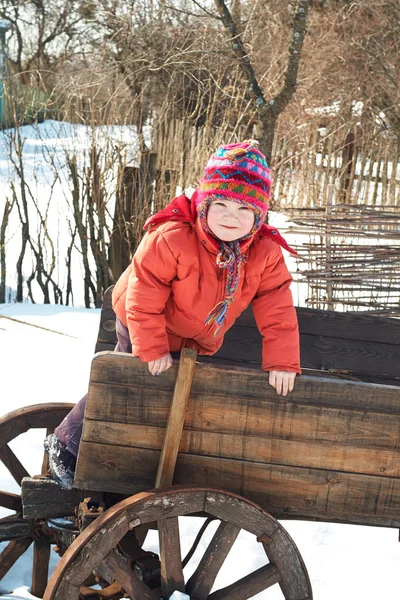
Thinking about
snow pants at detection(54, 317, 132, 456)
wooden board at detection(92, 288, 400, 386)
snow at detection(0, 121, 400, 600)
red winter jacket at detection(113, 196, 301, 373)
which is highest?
red winter jacket at detection(113, 196, 301, 373)

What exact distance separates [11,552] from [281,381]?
1303 millimetres

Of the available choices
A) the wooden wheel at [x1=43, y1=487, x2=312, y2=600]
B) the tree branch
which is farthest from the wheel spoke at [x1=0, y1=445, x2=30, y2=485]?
the tree branch

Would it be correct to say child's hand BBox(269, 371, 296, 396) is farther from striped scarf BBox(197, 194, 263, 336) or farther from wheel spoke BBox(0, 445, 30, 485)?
wheel spoke BBox(0, 445, 30, 485)

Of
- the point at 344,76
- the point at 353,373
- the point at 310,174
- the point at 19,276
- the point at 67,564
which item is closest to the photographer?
the point at 67,564

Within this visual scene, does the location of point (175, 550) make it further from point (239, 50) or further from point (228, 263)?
point (239, 50)

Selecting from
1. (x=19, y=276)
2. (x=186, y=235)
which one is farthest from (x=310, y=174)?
(x=186, y=235)

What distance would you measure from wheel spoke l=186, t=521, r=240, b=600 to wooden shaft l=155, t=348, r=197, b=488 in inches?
9.0

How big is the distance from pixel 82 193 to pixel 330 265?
222 cm

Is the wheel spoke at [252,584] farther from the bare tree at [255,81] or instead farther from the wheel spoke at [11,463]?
the bare tree at [255,81]

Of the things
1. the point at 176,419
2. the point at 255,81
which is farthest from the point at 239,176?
the point at 255,81

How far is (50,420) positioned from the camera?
8.32 feet

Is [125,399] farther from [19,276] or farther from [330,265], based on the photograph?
[19,276]

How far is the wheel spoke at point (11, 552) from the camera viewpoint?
2402mm

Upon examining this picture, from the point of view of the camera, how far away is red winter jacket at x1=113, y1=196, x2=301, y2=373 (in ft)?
6.49
